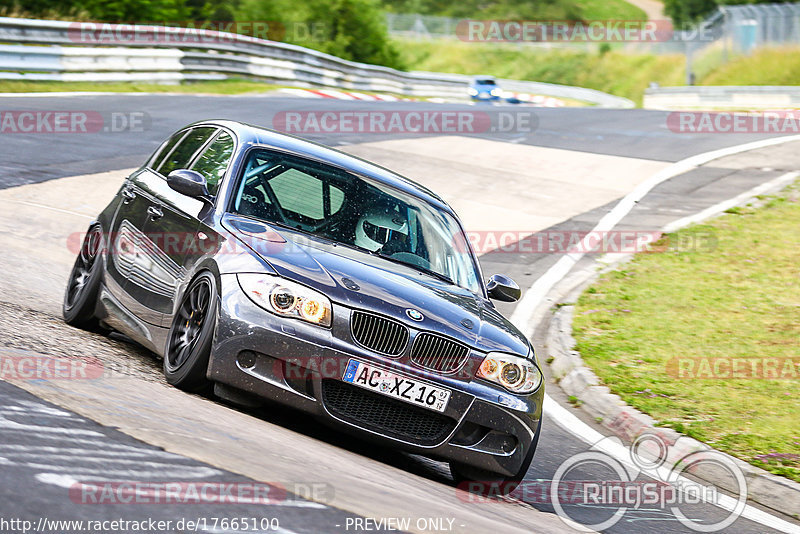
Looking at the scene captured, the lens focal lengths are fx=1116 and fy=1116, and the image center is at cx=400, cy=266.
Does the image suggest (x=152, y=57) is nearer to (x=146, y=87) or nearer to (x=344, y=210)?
(x=146, y=87)

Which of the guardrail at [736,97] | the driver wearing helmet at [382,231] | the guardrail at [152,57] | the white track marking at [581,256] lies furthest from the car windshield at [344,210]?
the guardrail at [736,97]

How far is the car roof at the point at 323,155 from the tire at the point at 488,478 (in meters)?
2.03

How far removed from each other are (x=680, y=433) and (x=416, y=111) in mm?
18867

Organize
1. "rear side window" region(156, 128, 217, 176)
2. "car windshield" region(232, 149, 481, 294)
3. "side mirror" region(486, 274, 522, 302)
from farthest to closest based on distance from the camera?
"rear side window" region(156, 128, 217, 176) < "side mirror" region(486, 274, 522, 302) < "car windshield" region(232, 149, 481, 294)

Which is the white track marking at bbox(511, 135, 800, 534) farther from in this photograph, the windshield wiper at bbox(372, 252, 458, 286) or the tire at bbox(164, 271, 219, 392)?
the tire at bbox(164, 271, 219, 392)

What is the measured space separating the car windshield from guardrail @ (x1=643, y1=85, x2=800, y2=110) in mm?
27439

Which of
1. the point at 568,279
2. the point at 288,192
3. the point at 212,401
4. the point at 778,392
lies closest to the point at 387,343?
the point at 212,401

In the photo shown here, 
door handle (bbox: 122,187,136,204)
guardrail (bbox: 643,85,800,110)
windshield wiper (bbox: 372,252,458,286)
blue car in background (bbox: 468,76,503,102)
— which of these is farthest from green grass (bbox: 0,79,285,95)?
blue car in background (bbox: 468,76,503,102)

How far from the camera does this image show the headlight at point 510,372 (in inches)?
236

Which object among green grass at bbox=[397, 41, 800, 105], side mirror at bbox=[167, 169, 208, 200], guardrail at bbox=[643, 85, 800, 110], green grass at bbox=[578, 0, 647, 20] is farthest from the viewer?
green grass at bbox=[578, 0, 647, 20]

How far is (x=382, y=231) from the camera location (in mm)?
7016

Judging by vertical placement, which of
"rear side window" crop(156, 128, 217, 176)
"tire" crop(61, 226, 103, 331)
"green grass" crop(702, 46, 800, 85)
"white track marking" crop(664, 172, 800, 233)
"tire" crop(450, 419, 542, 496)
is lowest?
"green grass" crop(702, 46, 800, 85)

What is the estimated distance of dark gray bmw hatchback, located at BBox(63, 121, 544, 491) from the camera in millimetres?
5727

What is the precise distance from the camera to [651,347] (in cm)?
1038
